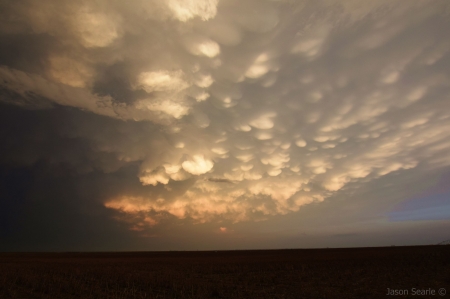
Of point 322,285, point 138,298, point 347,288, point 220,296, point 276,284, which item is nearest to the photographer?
point 138,298

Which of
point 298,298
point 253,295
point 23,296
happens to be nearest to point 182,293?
point 253,295

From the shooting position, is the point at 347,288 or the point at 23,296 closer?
the point at 23,296

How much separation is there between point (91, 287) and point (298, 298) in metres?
17.1

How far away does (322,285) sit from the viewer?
74.8 ft

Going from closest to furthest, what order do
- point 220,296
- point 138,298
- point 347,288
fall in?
point 138,298 < point 220,296 < point 347,288

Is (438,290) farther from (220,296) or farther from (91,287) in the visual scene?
(91,287)

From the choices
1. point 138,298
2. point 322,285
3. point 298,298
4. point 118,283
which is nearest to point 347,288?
point 322,285

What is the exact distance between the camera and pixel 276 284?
24.3m

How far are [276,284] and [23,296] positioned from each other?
65.7 ft

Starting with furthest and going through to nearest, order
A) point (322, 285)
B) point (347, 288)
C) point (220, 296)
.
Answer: point (322, 285), point (347, 288), point (220, 296)

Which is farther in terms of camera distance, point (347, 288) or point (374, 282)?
point (374, 282)

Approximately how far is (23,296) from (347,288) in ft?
80.0

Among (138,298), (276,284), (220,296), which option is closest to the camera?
(138,298)

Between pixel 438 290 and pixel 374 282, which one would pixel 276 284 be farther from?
pixel 438 290
